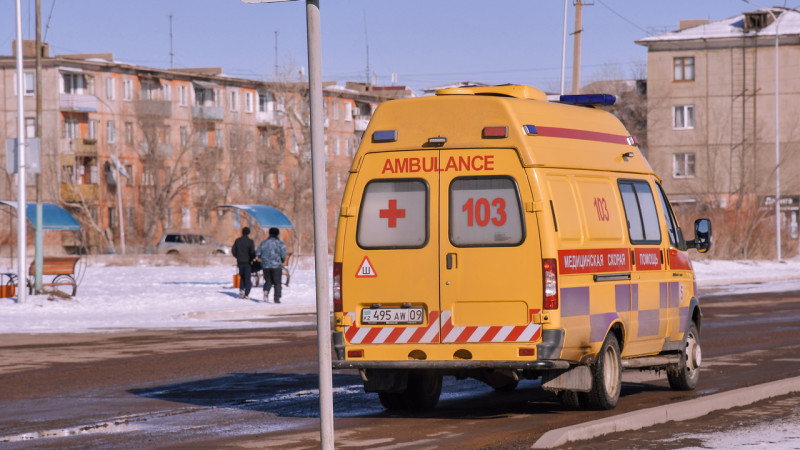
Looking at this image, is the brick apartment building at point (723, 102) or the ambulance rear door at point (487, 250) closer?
the ambulance rear door at point (487, 250)

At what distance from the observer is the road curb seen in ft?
31.7

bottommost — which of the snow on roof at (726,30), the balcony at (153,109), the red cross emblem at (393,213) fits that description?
the red cross emblem at (393,213)

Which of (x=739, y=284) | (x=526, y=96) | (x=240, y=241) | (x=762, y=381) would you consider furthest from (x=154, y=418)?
(x=739, y=284)

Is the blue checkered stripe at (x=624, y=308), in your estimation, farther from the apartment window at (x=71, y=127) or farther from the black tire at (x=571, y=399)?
the apartment window at (x=71, y=127)

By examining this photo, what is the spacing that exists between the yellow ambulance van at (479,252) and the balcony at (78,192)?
248ft

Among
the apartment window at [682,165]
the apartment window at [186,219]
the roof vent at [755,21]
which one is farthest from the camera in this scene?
the apartment window at [186,219]

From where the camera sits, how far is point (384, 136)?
452 inches

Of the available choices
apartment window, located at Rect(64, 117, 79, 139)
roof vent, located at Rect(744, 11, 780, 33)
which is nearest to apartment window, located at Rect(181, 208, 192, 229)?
apartment window, located at Rect(64, 117, 79, 139)

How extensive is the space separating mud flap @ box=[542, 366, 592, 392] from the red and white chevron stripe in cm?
65

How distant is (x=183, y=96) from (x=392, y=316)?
312ft

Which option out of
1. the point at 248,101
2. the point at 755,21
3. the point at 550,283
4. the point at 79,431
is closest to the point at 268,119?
the point at 248,101

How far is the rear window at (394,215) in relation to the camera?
37.1 ft

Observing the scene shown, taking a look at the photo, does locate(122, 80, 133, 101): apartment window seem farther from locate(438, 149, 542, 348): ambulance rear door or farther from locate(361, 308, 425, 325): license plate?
locate(438, 149, 542, 348): ambulance rear door

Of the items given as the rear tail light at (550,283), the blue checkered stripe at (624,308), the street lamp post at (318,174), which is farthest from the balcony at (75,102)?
the street lamp post at (318,174)
